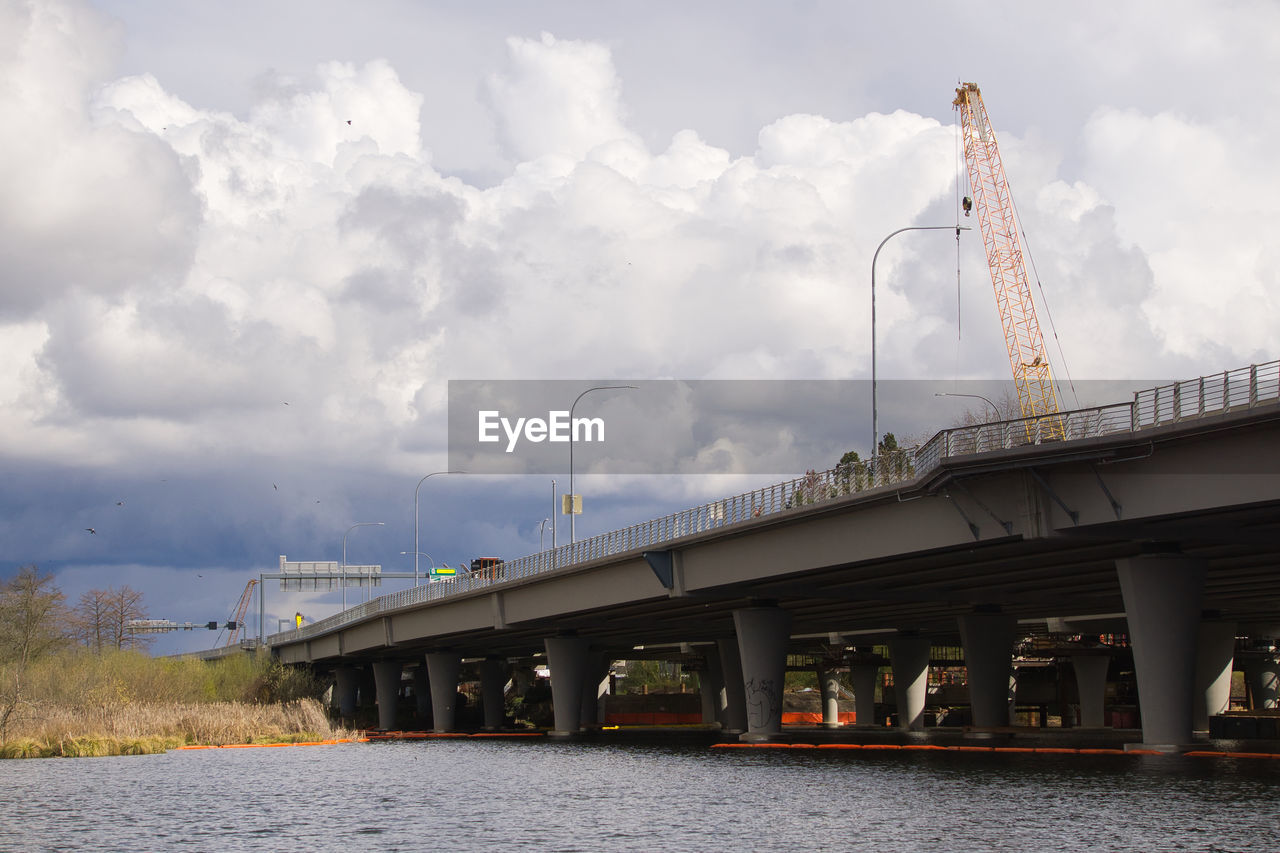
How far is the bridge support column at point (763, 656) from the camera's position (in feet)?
233

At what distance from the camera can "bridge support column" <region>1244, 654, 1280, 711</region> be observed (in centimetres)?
11780

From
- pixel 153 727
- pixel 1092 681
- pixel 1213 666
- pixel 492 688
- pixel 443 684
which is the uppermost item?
pixel 1213 666

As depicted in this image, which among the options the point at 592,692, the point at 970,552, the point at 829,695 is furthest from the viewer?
the point at 829,695

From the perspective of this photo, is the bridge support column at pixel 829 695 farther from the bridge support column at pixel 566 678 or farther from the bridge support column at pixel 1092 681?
the bridge support column at pixel 566 678

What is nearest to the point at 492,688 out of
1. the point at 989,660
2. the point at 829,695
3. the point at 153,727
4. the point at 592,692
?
the point at 592,692

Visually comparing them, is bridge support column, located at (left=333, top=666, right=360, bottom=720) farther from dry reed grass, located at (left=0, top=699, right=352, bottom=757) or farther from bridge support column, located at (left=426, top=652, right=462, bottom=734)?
dry reed grass, located at (left=0, top=699, right=352, bottom=757)

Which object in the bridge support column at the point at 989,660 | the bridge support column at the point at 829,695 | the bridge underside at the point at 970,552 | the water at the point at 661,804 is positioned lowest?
the bridge support column at the point at 829,695

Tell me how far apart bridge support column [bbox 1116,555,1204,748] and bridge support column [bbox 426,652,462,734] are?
81.0 m

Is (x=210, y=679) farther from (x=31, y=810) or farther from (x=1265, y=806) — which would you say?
(x=1265, y=806)

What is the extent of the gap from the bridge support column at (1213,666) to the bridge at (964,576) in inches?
6.7

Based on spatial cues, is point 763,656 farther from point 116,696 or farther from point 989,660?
point 116,696

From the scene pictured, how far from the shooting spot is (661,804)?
134 ft

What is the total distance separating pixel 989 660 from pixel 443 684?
197ft

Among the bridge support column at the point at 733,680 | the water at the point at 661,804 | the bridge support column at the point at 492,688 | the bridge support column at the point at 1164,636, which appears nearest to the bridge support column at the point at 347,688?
the bridge support column at the point at 492,688
